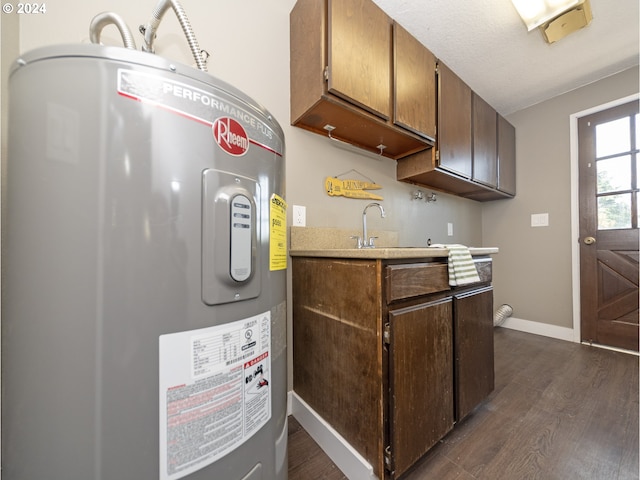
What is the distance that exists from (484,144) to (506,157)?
0.54m

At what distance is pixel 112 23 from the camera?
2.15 ft

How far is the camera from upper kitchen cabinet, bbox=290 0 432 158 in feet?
3.66

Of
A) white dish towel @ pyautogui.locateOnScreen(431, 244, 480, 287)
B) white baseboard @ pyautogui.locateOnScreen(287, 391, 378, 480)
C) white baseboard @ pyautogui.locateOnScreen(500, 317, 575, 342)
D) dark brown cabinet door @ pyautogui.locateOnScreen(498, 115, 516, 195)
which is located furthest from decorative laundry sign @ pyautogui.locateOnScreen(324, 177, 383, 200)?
white baseboard @ pyautogui.locateOnScreen(500, 317, 575, 342)

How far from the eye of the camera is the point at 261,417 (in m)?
0.59

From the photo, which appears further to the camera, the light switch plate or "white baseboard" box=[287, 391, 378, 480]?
the light switch plate

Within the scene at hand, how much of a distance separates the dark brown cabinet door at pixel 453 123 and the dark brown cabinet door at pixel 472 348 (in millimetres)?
966

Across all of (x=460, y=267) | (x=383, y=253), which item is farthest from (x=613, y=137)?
(x=383, y=253)

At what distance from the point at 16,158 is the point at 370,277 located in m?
0.87

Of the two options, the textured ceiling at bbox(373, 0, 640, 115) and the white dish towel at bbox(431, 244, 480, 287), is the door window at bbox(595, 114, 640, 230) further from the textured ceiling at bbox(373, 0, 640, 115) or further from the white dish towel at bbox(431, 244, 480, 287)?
the white dish towel at bbox(431, 244, 480, 287)

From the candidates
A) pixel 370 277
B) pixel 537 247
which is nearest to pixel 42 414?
pixel 370 277

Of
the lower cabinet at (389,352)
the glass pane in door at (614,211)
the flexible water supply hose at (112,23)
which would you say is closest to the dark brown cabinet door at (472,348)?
the lower cabinet at (389,352)

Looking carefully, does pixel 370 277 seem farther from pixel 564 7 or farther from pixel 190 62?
pixel 564 7

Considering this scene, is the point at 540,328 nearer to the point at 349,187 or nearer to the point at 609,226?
the point at 609,226

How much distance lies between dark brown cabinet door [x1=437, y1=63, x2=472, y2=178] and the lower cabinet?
1012mm
